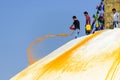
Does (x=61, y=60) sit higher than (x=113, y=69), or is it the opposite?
(x=113, y=69)

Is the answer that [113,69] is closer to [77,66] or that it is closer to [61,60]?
[77,66]

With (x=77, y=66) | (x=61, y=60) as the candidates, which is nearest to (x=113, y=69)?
(x=77, y=66)

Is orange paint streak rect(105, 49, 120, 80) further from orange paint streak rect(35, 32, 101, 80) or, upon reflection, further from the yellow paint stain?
orange paint streak rect(35, 32, 101, 80)

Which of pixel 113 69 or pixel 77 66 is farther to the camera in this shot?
pixel 77 66

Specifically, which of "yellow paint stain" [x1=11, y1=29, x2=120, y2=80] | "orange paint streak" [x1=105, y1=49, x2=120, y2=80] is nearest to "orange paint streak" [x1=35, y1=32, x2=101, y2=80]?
"yellow paint stain" [x1=11, y1=29, x2=120, y2=80]

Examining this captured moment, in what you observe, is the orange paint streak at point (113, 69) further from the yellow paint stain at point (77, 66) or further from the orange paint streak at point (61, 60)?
the orange paint streak at point (61, 60)

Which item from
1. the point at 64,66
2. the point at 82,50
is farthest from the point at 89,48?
the point at 64,66

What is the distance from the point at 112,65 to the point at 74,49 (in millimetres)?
3425

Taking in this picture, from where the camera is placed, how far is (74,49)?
20.9 meters

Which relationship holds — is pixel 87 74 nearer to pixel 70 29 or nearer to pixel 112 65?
pixel 112 65

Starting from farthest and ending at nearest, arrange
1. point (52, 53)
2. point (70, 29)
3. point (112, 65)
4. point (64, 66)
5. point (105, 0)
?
point (105, 0), point (52, 53), point (70, 29), point (64, 66), point (112, 65)

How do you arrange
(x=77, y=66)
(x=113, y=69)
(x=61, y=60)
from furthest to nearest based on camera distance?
(x=61, y=60) < (x=77, y=66) < (x=113, y=69)

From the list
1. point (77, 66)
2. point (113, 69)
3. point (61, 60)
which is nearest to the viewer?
point (113, 69)

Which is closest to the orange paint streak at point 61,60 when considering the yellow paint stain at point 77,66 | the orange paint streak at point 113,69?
the yellow paint stain at point 77,66
